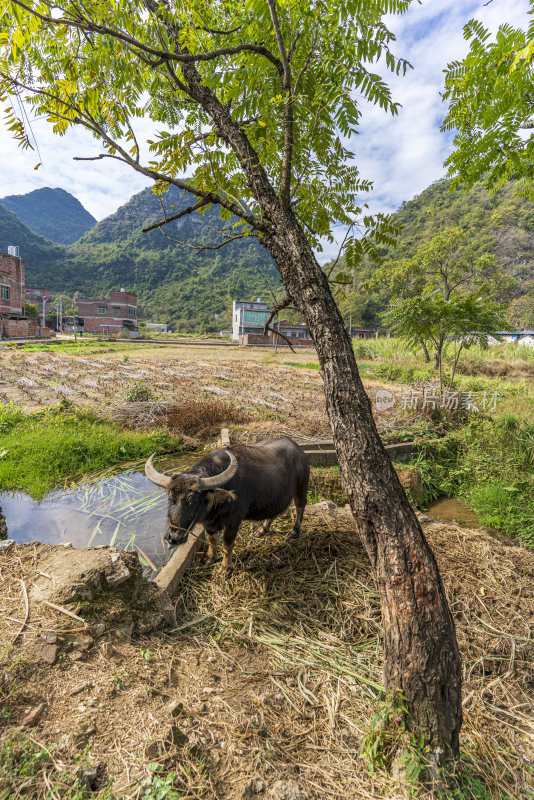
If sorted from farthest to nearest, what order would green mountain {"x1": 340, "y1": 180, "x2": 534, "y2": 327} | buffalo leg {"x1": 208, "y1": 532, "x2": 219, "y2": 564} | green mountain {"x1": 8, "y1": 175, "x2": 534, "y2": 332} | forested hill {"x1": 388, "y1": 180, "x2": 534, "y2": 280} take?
green mountain {"x1": 8, "y1": 175, "x2": 534, "y2": 332} < forested hill {"x1": 388, "y1": 180, "x2": 534, "y2": 280} < green mountain {"x1": 340, "y1": 180, "x2": 534, "y2": 327} < buffalo leg {"x1": 208, "y1": 532, "x2": 219, "y2": 564}

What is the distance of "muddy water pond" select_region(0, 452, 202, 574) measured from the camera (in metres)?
4.11

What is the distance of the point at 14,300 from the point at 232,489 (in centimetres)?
5236

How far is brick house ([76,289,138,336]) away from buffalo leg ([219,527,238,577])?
6913 cm

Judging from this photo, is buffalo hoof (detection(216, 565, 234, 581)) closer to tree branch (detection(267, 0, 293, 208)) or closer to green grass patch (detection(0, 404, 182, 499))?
tree branch (detection(267, 0, 293, 208))

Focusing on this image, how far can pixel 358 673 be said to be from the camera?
236 centimetres

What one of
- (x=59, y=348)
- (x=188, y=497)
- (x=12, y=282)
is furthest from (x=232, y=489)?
(x=12, y=282)

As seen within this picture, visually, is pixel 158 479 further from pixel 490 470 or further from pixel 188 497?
pixel 490 470

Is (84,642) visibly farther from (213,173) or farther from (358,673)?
(213,173)

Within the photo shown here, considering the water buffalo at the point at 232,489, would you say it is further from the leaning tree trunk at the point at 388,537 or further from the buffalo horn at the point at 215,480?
the leaning tree trunk at the point at 388,537

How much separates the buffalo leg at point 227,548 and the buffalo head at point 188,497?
37cm

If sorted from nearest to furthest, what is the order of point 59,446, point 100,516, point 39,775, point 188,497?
1. point 39,775
2. point 188,497
3. point 100,516
4. point 59,446

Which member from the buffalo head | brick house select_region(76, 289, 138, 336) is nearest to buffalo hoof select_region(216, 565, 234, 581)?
the buffalo head

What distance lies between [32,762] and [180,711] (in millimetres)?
710

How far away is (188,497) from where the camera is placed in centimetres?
293
